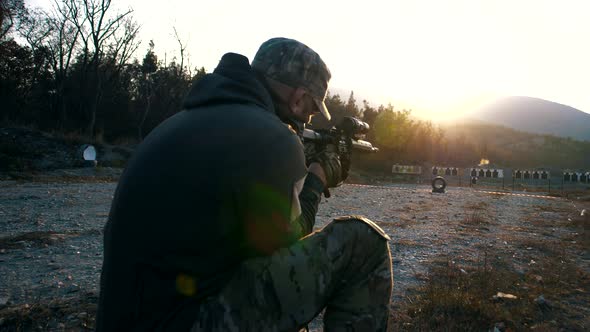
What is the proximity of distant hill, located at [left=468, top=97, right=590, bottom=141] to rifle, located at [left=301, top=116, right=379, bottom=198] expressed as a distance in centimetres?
12967

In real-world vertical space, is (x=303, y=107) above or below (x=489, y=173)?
below

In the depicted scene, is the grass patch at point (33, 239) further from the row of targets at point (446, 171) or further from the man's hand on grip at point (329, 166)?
the row of targets at point (446, 171)

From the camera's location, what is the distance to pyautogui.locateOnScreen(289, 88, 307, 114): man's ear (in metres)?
2.50

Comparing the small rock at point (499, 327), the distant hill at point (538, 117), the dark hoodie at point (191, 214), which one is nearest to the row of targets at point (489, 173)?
the small rock at point (499, 327)

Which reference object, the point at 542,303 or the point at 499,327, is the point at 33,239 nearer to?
the point at 499,327

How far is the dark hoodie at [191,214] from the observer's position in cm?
173

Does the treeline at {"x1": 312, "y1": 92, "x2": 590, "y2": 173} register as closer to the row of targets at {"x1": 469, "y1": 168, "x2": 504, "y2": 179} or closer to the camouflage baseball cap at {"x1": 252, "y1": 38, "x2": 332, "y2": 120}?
the row of targets at {"x1": 469, "y1": 168, "x2": 504, "y2": 179}

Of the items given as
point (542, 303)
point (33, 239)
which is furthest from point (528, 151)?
point (33, 239)

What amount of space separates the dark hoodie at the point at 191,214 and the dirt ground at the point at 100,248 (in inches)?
65.1

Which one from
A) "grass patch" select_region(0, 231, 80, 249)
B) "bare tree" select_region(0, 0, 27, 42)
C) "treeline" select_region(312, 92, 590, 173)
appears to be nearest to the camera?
"grass patch" select_region(0, 231, 80, 249)

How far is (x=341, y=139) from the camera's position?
368 centimetres

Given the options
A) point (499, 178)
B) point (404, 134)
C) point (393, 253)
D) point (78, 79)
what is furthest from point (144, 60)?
point (393, 253)

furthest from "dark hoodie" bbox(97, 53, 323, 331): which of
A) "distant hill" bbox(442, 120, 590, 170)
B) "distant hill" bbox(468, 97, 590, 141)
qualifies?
"distant hill" bbox(468, 97, 590, 141)

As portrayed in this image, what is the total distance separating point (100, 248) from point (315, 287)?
4275 millimetres
